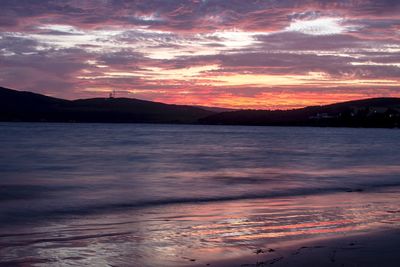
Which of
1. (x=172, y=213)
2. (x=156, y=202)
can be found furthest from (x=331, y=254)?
(x=156, y=202)

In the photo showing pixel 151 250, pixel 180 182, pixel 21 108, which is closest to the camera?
pixel 151 250

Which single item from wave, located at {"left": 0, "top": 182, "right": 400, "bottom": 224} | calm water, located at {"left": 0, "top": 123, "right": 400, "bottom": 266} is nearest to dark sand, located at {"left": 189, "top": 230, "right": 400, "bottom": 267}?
calm water, located at {"left": 0, "top": 123, "right": 400, "bottom": 266}

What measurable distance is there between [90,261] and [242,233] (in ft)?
10.9

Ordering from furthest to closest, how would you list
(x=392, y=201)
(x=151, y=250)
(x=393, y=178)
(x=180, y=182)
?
(x=393, y=178)
(x=180, y=182)
(x=392, y=201)
(x=151, y=250)

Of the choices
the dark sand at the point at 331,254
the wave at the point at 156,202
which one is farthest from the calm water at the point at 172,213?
the dark sand at the point at 331,254

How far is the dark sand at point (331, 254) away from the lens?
26.6 ft

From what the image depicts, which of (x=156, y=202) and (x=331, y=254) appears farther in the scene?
(x=156, y=202)

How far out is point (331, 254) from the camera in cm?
870

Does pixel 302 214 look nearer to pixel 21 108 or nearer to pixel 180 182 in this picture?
pixel 180 182

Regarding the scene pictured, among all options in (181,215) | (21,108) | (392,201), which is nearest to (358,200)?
(392,201)

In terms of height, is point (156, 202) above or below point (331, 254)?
below

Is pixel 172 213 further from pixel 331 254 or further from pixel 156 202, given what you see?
pixel 331 254

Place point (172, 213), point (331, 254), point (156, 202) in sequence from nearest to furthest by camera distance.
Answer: point (331, 254) → point (172, 213) → point (156, 202)

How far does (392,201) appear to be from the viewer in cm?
1636
